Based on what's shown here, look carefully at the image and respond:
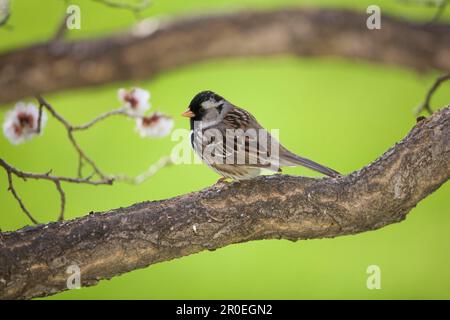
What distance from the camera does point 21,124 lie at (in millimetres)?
3176

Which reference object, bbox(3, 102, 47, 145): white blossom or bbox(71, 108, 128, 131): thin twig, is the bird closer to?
bbox(71, 108, 128, 131): thin twig

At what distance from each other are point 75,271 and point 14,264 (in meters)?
0.22

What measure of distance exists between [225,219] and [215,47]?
2363mm

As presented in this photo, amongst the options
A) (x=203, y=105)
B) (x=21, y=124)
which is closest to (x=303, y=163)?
(x=203, y=105)

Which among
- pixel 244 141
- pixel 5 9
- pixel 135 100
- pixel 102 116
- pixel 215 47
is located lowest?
pixel 244 141

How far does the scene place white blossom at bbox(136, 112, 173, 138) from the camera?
10.6 ft

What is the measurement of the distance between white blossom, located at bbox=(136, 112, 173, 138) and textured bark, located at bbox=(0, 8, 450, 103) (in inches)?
63.1

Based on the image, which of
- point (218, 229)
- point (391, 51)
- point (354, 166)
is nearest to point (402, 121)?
point (354, 166)

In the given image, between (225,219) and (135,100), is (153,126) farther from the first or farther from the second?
(225,219)

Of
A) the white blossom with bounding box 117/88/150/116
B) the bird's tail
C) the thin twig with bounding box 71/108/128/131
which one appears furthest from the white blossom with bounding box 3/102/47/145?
the bird's tail

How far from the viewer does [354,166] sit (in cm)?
585

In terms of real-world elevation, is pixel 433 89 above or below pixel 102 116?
above

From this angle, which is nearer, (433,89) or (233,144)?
(233,144)

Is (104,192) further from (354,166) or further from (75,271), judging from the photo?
(75,271)
